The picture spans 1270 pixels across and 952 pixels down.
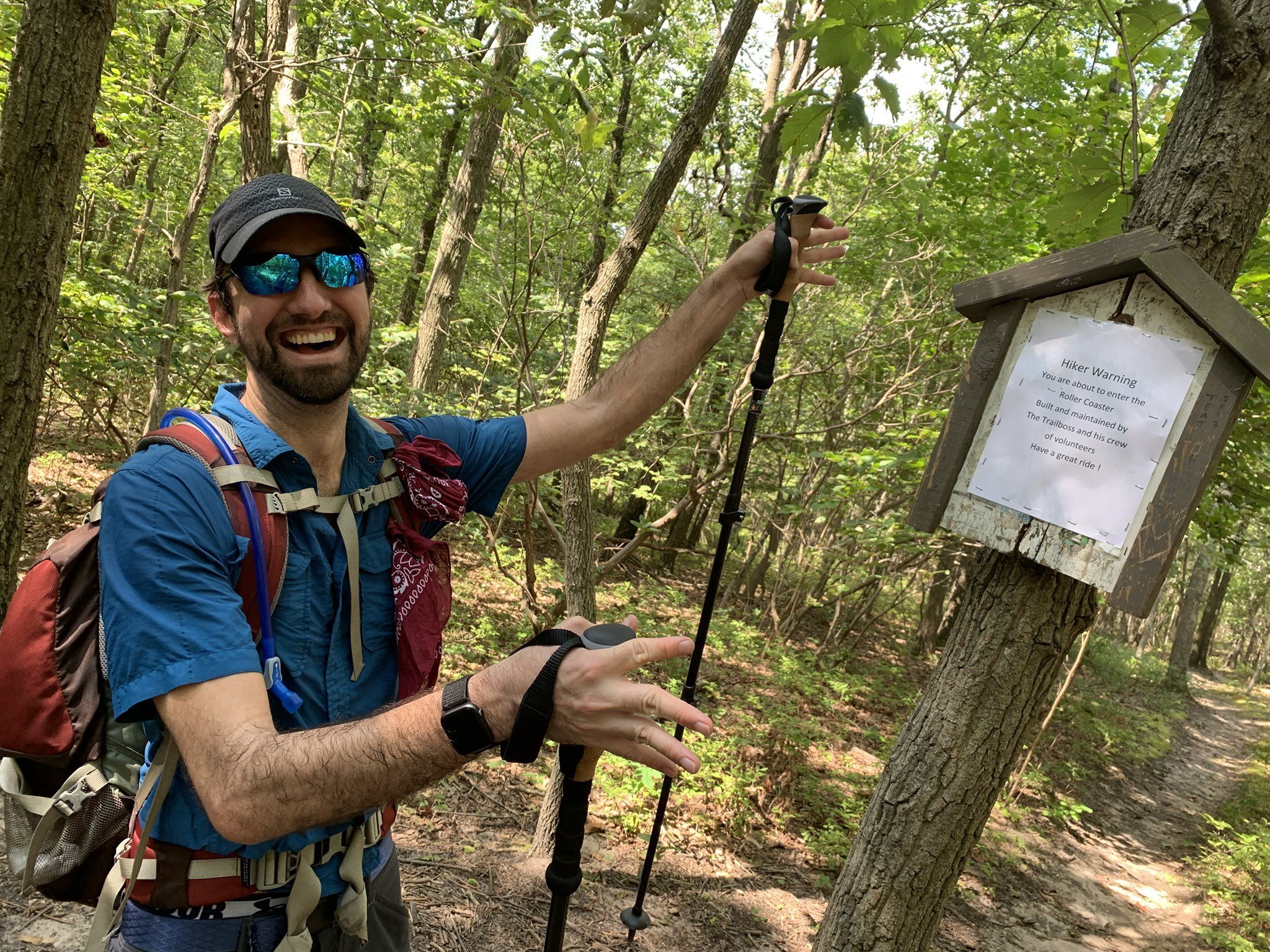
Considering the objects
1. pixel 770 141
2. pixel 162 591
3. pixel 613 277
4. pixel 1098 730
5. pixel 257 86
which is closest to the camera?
pixel 162 591

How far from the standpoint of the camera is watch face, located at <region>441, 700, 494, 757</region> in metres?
1.05

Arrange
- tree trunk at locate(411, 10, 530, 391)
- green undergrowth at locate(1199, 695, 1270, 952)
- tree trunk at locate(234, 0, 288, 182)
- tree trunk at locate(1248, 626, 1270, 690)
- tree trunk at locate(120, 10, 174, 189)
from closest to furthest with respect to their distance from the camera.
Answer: tree trunk at locate(234, 0, 288, 182), green undergrowth at locate(1199, 695, 1270, 952), tree trunk at locate(411, 10, 530, 391), tree trunk at locate(120, 10, 174, 189), tree trunk at locate(1248, 626, 1270, 690)

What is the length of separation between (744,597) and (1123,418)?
872 cm

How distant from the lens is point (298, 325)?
5.41ft

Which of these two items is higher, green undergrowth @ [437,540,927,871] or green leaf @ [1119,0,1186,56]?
green leaf @ [1119,0,1186,56]

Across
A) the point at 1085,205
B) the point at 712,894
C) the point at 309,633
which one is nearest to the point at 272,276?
the point at 309,633

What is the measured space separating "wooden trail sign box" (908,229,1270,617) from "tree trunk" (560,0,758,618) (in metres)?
1.68

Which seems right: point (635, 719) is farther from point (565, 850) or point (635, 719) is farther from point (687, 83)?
point (687, 83)

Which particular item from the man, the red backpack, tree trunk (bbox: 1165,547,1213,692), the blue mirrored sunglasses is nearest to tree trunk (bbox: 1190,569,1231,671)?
tree trunk (bbox: 1165,547,1213,692)

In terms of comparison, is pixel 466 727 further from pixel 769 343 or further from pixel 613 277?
pixel 613 277

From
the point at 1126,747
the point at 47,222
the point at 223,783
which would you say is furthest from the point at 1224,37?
the point at 1126,747

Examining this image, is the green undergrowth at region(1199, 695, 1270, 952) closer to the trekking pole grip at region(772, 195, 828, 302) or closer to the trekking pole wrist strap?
the trekking pole grip at region(772, 195, 828, 302)

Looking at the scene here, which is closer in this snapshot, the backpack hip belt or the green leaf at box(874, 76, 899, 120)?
the backpack hip belt

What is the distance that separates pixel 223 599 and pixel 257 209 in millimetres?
891
